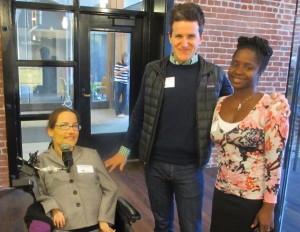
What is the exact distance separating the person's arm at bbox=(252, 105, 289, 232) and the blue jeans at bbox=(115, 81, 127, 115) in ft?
10.8

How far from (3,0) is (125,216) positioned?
2669mm

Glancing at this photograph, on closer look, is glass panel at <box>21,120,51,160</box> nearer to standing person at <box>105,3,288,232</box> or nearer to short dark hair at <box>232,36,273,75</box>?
standing person at <box>105,3,288,232</box>

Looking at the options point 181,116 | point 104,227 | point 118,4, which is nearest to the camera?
point 181,116

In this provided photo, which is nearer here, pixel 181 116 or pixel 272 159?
pixel 272 159

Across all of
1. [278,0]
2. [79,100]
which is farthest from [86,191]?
[278,0]

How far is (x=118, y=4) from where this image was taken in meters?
4.11

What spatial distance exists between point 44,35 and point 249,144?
10.1 feet

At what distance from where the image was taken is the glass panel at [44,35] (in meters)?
3.53

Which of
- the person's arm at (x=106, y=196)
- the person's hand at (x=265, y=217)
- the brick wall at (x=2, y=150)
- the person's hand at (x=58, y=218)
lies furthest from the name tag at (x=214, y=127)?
the brick wall at (x=2, y=150)

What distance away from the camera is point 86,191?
6.00ft

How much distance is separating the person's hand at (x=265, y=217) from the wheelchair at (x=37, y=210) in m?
0.62

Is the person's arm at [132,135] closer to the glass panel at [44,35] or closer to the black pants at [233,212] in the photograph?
the black pants at [233,212]

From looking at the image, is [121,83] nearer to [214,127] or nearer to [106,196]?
[106,196]

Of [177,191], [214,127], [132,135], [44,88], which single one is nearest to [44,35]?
[44,88]
